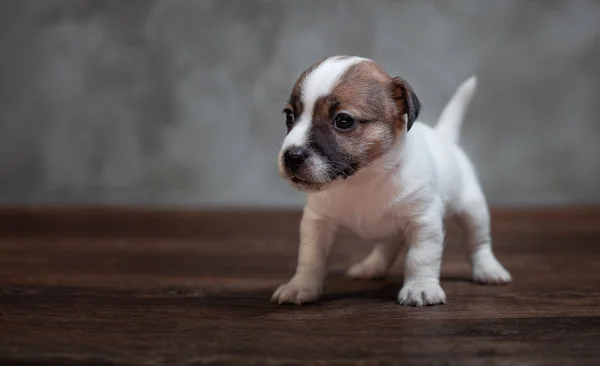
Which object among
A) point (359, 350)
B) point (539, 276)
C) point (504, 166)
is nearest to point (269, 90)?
point (504, 166)

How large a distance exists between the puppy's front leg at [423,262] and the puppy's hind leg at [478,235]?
0.35m

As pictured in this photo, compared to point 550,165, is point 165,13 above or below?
above

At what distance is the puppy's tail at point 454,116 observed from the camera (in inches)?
101

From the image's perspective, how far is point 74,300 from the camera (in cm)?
215

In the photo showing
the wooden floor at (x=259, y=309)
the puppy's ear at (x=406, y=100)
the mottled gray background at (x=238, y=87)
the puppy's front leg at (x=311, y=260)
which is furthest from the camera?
the mottled gray background at (x=238, y=87)

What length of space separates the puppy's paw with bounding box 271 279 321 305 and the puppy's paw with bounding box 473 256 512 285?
2.09 feet

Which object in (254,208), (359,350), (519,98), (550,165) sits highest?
(519,98)

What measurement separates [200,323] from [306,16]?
293 cm

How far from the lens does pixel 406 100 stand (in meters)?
2.01

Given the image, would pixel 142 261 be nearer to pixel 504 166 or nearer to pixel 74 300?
pixel 74 300

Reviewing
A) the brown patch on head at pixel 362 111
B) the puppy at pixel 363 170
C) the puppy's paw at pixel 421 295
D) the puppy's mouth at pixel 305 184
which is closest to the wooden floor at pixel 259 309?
the puppy's paw at pixel 421 295

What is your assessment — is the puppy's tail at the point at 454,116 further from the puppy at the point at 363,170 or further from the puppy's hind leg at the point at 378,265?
the puppy's hind leg at the point at 378,265

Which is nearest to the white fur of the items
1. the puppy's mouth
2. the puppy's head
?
the puppy's head

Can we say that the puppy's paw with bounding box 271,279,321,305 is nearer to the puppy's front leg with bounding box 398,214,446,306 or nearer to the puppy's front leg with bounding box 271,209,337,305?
the puppy's front leg with bounding box 271,209,337,305
